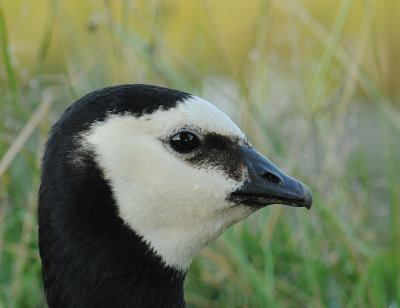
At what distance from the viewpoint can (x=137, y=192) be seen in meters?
2.26

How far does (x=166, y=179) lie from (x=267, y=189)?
0.31 m

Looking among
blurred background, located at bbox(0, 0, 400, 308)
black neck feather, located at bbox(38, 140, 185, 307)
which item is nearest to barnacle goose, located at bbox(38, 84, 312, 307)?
black neck feather, located at bbox(38, 140, 185, 307)

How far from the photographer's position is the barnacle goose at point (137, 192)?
7.43ft

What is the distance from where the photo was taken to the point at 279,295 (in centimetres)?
343

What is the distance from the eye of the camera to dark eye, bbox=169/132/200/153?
234cm

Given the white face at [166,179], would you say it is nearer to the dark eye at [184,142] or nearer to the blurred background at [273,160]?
the dark eye at [184,142]

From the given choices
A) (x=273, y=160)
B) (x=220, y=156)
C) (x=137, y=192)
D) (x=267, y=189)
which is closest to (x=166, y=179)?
(x=137, y=192)

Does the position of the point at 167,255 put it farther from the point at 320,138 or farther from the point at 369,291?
the point at 320,138

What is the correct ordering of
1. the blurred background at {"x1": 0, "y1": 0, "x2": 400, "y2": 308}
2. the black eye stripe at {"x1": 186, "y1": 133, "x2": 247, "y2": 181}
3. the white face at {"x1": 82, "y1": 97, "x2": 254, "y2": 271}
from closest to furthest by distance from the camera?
the white face at {"x1": 82, "y1": 97, "x2": 254, "y2": 271}
the black eye stripe at {"x1": 186, "y1": 133, "x2": 247, "y2": 181}
the blurred background at {"x1": 0, "y1": 0, "x2": 400, "y2": 308}

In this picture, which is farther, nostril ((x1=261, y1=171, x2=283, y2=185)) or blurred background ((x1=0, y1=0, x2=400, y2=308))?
blurred background ((x1=0, y1=0, x2=400, y2=308))

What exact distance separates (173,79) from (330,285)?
1219 mm

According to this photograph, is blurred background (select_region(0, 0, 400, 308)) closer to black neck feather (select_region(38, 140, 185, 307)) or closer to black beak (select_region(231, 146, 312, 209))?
black neck feather (select_region(38, 140, 185, 307))

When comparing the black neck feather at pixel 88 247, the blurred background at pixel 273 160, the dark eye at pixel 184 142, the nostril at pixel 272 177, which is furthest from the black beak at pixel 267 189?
the blurred background at pixel 273 160

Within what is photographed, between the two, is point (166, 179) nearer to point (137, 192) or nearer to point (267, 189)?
point (137, 192)
